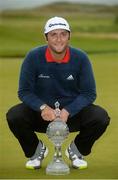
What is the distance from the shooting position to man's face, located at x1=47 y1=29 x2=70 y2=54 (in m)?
4.21

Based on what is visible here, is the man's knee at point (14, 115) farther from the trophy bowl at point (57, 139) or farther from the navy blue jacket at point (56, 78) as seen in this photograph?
the trophy bowl at point (57, 139)

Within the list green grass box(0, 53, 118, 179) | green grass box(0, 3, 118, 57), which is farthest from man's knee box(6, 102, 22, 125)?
green grass box(0, 3, 118, 57)

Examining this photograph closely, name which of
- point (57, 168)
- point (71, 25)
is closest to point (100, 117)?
point (57, 168)

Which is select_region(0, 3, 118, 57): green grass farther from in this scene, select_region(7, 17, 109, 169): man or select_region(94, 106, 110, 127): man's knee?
select_region(94, 106, 110, 127): man's knee

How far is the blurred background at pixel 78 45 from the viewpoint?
4.48 meters

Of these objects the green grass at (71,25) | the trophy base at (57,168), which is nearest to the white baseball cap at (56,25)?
the trophy base at (57,168)

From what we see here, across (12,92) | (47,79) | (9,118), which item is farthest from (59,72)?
(12,92)

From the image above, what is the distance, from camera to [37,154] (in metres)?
4.46

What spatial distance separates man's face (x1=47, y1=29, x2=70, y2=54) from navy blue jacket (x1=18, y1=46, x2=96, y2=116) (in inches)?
4.3

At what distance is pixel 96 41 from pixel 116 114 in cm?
418

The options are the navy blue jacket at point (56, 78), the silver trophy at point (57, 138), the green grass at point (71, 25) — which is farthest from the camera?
the green grass at point (71, 25)

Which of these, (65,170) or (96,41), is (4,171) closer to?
(65,170)

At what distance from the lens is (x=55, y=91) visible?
437 centimetres

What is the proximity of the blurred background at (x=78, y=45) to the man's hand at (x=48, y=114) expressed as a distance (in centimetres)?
35
